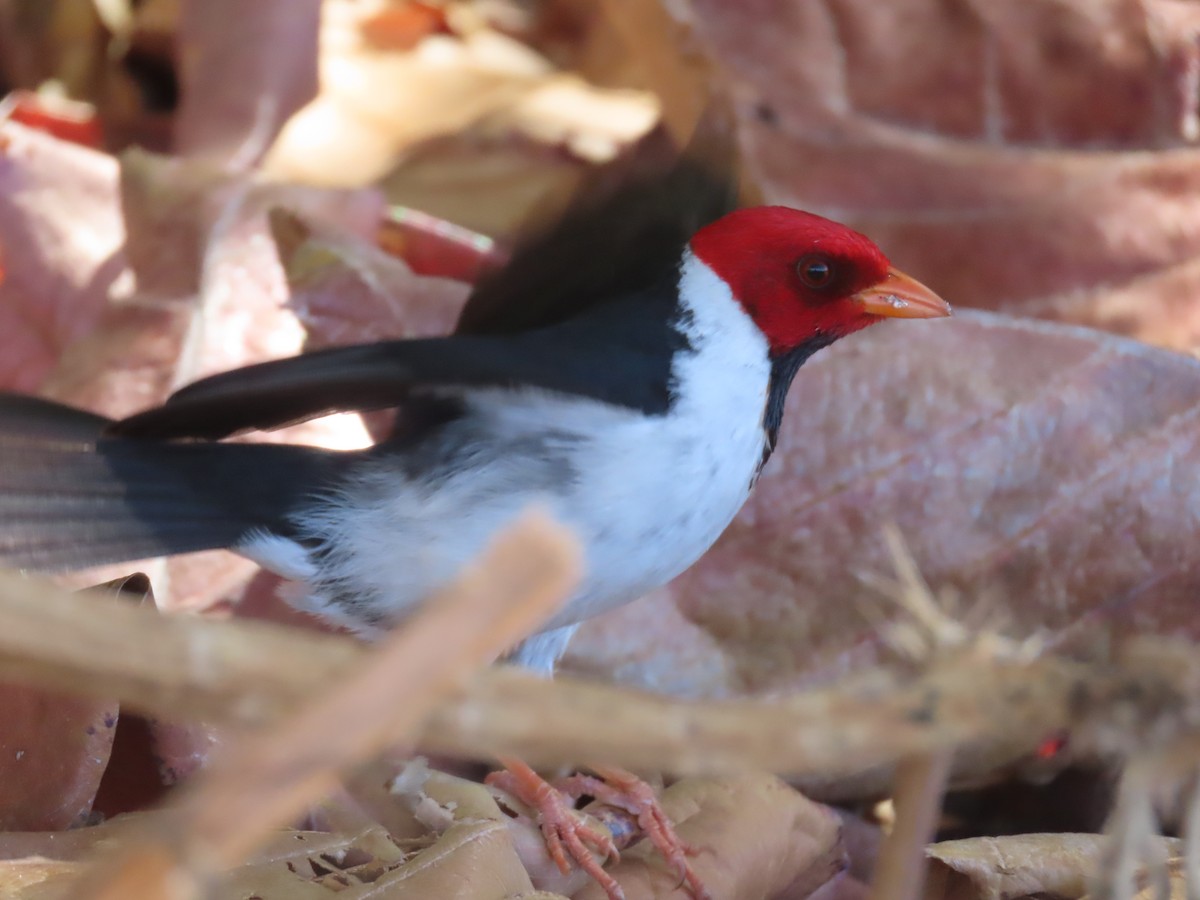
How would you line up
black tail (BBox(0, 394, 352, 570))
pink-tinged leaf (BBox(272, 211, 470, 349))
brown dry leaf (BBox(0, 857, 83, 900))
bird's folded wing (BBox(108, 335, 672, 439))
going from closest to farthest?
1. brown dry leaf (BBox(0, 857, 83, 900))
2. bird's folded wing (BBox(108, 335, 672, 439))
3. black tail (BBox(0, 394, 352, 570))
4. pink-tinged leaf (BBox(272, 211, 470, 349))

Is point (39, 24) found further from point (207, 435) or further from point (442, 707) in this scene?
point (442, 707)

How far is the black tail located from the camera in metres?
1.01

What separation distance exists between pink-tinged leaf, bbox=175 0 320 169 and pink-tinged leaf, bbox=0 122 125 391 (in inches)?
7.5

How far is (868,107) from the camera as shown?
5.97 feet

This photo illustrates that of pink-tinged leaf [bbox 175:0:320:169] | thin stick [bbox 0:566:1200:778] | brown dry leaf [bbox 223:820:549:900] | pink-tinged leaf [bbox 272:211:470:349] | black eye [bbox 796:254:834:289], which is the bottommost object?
brown dry leaf [bbox 223:820:549:900]

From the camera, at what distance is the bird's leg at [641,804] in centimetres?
99

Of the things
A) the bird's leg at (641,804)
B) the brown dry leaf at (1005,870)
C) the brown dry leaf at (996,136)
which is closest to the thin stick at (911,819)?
the brown dry leaf at (1005,870)

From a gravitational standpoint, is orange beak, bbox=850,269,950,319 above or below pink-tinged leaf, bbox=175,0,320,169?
above

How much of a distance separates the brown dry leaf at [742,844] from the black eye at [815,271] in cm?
46

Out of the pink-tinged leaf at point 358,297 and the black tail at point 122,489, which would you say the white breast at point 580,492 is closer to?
the black tail at point 122,489

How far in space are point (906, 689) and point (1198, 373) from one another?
1016 millimetres

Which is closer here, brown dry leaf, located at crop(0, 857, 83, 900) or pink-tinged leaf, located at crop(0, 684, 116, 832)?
brown dry leaf, located at crop(0, 857, 83, 900)

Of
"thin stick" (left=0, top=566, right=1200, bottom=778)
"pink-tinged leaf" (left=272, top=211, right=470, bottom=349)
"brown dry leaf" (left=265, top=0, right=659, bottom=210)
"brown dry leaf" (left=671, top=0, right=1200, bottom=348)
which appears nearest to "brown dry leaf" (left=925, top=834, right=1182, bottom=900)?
"thin stick" (left=0, top=566, right=1200, bottom=778)

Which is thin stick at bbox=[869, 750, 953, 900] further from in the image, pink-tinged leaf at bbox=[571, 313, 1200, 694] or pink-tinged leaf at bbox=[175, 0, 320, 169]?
pink-tinged leaf at bbox=[175, 0, 320, 169]
